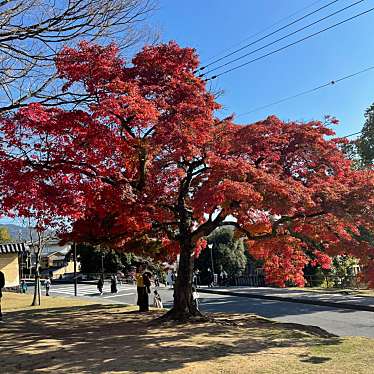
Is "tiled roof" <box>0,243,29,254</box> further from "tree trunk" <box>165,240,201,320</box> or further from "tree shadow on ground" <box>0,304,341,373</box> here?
"tree trunk" <box>165,240,201,320</box>

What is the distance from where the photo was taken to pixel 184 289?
12078 mm

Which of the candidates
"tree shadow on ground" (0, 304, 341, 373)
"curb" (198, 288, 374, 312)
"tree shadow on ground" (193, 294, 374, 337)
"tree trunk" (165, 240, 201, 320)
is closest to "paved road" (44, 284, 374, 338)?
"tree shadow on ground" (193, 294, 374, 337)

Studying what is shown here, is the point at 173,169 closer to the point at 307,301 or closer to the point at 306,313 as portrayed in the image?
the point at 306,313

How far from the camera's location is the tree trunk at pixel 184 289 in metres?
11.9

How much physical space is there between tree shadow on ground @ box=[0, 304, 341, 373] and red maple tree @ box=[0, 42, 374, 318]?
5.78 ft

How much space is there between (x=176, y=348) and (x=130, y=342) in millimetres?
1178

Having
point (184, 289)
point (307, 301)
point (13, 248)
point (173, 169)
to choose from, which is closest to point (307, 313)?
point (307, 301)

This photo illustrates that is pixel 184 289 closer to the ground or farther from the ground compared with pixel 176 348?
farther from the ground

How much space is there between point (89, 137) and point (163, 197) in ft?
11.1

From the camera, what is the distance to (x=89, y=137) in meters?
8.90

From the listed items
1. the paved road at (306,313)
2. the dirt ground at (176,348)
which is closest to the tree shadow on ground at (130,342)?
the dirt ground at (176,348)

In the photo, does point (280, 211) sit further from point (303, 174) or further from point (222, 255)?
point (222, 255)

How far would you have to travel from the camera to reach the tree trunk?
1189cm

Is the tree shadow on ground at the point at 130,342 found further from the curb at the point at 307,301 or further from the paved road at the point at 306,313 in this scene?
the curb at the point at 307,301
